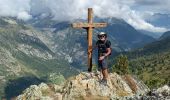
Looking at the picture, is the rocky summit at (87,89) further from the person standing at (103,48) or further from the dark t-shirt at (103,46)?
the dark t-shirt at (103,46)

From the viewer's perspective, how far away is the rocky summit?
3791 cm

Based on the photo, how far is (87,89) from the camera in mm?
38656

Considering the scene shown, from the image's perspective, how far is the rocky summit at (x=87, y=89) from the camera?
124 ft

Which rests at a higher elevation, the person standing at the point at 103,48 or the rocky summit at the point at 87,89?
the person standing at the point at 103,48

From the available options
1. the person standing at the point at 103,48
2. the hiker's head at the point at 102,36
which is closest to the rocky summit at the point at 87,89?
the person standing at the point at 103,48

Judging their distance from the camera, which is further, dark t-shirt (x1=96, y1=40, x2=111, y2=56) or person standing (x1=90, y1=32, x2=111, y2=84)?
dark t-shirt (x1=96, y1=40, x2=111, y2=56)

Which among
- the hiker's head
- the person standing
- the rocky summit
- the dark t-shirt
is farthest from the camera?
the rocky summit

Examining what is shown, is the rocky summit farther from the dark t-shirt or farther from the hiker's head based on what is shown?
the hiker's head

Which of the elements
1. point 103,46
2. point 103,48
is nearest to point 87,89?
point 103,48

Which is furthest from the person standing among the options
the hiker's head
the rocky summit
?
the rocky summit

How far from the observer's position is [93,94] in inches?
1500

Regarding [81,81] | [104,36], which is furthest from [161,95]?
[81,81]

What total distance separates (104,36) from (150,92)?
9.69m

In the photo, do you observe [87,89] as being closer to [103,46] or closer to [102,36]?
[103,46]
